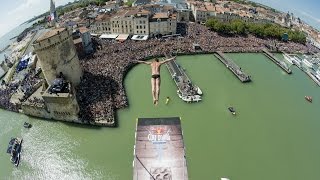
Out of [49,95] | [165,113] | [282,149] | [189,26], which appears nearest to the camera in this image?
[282,149]

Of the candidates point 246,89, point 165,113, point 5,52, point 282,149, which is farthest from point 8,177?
point 5,52

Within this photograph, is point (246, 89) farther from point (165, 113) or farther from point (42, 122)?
point (42, 122)

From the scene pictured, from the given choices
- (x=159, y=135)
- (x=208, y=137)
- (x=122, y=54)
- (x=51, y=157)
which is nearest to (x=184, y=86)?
(x=208, y=137)

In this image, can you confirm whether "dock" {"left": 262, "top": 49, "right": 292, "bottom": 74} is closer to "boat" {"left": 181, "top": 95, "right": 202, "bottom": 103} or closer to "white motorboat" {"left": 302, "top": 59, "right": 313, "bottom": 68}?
"white motorboat" {"left": 302, "top": 59, "right": 313, "bottom": 68}

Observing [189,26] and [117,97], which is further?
[189,26]

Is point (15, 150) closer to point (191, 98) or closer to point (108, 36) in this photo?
point (191, 98)

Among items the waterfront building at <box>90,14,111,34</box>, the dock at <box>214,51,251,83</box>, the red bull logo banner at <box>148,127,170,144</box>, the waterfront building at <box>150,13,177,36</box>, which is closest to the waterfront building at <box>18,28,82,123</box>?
the red bull logo banner at <box>148,127,170,144</box>
